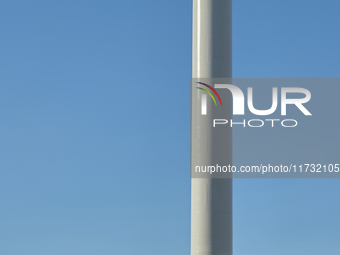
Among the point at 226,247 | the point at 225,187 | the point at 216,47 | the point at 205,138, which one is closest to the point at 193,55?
the point at 216,47

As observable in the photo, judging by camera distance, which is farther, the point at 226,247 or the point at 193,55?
the point at 193,55

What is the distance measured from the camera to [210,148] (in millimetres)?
38500

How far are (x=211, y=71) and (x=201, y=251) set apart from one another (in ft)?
32.7

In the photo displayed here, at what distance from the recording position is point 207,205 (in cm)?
3778

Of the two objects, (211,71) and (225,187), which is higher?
(211,71)

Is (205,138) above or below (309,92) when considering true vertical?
below

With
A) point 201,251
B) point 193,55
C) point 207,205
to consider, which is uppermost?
point 193,55

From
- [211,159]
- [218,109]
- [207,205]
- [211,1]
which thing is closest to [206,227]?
[207,205]

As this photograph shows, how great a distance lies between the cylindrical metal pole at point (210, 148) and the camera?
3741 centimetres

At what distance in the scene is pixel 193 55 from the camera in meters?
40.5

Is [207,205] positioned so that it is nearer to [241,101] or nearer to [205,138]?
[205,138]

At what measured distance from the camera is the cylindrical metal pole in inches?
1473

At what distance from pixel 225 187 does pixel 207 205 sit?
1438 millimetres

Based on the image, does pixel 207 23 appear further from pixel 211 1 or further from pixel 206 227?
pixel 206 227
